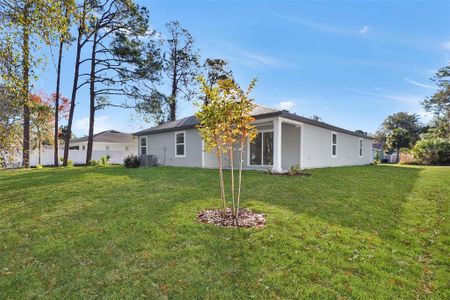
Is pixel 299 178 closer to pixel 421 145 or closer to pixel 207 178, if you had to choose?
pixel 207 178

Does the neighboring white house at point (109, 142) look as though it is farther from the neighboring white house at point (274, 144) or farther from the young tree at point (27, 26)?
the young tree at point (27, 26)

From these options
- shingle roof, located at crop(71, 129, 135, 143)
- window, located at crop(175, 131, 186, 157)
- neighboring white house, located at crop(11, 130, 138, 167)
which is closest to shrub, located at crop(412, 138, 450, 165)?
window, located at crop(175, 131, 186, 157)

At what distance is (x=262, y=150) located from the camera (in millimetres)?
13305

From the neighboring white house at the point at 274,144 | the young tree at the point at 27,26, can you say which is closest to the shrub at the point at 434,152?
the neighboring white house at the point at 274,144

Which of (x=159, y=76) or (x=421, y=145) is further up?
(x=159, y=76)

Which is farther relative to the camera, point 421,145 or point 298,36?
point 421,145

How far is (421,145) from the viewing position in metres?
22.0

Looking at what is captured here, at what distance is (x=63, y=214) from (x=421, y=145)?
25109 millimetres

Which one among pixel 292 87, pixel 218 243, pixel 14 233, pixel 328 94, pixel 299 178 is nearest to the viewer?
pixel 218 243

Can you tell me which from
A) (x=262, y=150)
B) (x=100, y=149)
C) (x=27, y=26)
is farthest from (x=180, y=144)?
(x=100, y=149)

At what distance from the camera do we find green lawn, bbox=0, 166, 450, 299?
3244mm

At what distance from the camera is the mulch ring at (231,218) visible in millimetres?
5004

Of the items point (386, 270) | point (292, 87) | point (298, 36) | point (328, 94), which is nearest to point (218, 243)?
point (386, 270)

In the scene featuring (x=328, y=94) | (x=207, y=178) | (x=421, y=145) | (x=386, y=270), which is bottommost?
(x=386, y=270)
